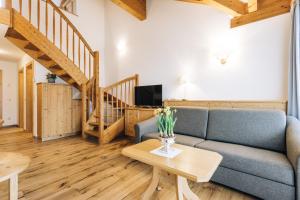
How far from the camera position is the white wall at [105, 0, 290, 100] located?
2688 mm

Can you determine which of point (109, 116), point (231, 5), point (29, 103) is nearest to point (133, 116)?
point (109, 116)

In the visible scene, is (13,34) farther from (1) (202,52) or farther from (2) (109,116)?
(1) (202,52)

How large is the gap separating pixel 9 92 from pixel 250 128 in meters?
7.37

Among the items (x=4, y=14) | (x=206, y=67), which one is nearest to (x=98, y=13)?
(x=4, y=14)

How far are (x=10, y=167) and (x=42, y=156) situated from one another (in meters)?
1.87

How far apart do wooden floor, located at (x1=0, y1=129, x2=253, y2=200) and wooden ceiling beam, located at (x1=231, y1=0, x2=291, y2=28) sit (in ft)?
8.84

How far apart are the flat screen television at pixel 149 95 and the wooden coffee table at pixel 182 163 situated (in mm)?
2229

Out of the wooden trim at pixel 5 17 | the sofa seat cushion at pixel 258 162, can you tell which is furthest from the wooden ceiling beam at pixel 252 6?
the wooden trim at pixel 5 17

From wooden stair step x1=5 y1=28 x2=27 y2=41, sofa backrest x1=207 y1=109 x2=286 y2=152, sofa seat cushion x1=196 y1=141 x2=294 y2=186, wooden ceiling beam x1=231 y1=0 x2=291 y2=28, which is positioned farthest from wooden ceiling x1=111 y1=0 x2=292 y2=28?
wooden stair step x1=5 y1=28 x2=27 y2=41

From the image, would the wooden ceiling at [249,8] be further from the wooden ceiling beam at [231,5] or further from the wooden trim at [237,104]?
the wooden trim at [237,104]

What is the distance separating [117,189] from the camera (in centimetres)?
189

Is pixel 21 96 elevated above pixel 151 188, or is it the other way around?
pixel 21 96

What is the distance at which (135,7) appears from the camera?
4.12 meters

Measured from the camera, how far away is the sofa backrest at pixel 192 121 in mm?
2602
